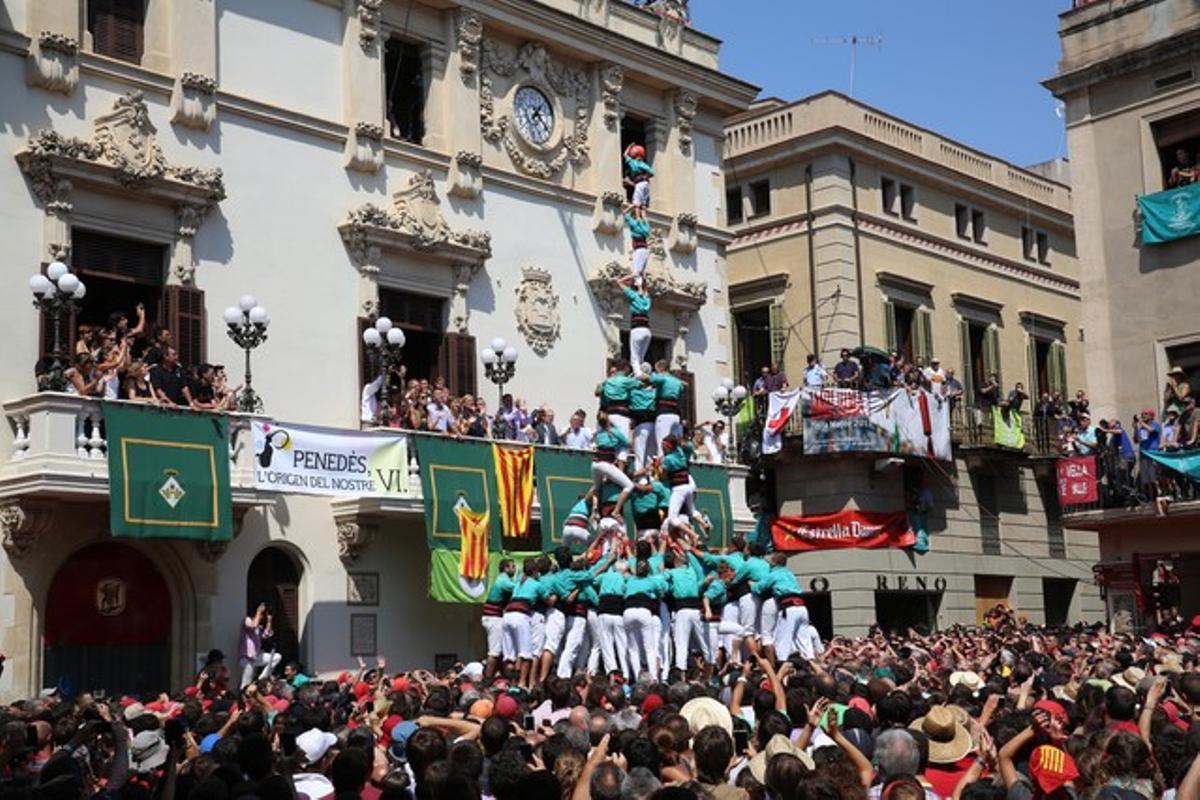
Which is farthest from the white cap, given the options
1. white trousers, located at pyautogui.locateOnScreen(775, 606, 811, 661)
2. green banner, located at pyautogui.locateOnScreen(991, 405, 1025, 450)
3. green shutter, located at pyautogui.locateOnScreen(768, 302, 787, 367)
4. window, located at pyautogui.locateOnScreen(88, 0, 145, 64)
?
green banner, located at pyautogui.locateOnScreen(991, 405, 1025, 450)

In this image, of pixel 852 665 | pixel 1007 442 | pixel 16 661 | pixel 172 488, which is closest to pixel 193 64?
pixel 172 488

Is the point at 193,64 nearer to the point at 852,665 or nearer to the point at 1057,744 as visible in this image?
the point at 852,665

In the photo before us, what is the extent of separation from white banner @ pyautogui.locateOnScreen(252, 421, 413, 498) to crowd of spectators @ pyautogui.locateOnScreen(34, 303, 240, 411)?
1059mm

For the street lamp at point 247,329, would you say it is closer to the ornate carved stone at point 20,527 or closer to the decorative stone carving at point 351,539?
the decorative stone carving at point 351,539

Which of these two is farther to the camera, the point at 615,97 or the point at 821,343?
the point at 821,343

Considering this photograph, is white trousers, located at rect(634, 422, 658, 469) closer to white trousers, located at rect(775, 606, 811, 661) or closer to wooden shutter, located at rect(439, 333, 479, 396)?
white trousers, located at rect(775, 606, 811, 661)

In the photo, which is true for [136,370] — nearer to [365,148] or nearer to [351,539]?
[351,539]

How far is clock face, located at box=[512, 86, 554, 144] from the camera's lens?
101 ft

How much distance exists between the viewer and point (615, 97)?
1282 inches

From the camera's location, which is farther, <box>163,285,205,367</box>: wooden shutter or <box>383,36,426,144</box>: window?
<box>383,36,426,144</box>: window

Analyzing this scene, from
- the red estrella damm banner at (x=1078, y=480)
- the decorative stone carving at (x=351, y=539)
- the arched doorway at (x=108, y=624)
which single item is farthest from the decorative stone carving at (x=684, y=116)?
the arched doorway at (x=108, y=624)

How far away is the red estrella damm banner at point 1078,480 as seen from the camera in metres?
29.8

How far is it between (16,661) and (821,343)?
2151cm

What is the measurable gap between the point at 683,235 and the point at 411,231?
7.82 metres
